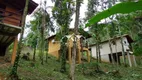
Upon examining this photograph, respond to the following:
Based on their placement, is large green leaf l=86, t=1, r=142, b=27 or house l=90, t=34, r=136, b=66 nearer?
large green leaf l=86, t=1, r=142, b=27

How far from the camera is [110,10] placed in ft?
3.46

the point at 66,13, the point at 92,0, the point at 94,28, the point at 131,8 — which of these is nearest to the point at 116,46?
the point at 94,28

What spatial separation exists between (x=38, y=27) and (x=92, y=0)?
10.2 meters

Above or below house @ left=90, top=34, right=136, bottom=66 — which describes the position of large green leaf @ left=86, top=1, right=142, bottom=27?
below

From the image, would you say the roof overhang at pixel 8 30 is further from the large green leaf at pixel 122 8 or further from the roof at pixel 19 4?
the large green leaf at pixel 122 8

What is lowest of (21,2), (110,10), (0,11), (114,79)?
(114,79)

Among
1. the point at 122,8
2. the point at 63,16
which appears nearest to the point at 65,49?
the point at 63,16

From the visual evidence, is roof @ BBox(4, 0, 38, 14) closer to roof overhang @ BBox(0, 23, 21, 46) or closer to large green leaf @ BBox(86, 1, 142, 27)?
roof overhang @ BBox(0, 23, 21, 46)

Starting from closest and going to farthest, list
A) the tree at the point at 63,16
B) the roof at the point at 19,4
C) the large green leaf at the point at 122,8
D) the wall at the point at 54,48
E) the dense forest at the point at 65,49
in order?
the large green leaf at the point at 122,8, the dense forest at the point at 65,49, the roof at the point at 19,4, the tree at the point at 63,16, the wall at the point at 54,48

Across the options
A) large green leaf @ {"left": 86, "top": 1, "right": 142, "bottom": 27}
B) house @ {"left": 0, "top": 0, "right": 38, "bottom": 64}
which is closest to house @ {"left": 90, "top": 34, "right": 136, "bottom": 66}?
house @ {"left": 0, "top": 0, "right": 38, "bottom": 64}

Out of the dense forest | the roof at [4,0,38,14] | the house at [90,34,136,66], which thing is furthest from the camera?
the house at [90,34,136,66]

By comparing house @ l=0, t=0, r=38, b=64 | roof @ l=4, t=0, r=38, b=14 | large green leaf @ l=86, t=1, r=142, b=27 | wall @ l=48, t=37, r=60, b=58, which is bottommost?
large green leaf @ l=86, t=1, r=142, b=27

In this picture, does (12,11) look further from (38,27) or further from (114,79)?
(114,79)

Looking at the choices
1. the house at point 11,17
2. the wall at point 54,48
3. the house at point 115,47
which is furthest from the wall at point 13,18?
the house at point 115,47
